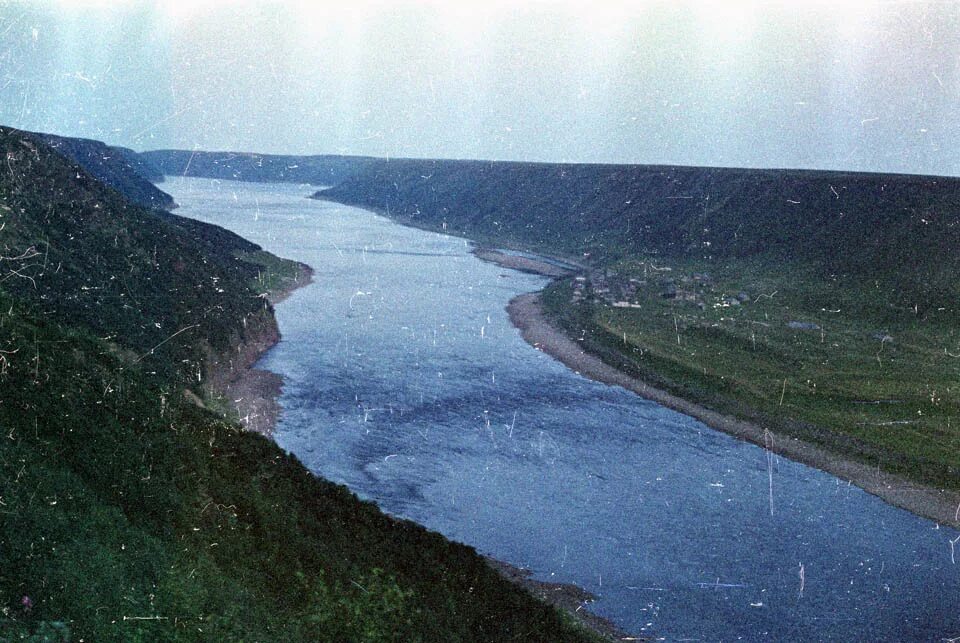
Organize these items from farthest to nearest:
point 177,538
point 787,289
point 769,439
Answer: point 787,289 → point 769,439 → point 177,538

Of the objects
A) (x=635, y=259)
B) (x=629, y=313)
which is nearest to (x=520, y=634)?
(x=629, y=313)

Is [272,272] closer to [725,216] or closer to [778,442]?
[778,442]

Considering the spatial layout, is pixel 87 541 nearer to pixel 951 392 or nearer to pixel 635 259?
pixel 951 392

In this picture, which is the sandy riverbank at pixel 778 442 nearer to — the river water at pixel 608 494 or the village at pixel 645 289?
the river water at pixel 608 494

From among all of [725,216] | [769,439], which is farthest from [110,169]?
[769,439]

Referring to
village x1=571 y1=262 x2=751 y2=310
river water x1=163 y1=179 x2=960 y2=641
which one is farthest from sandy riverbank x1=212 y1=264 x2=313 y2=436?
village x1=571 y1=262 x2=751 y2=310

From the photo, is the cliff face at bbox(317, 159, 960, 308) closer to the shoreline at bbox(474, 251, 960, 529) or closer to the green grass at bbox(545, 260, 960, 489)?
the green grass at bbox(545, 260, 960, 489)
